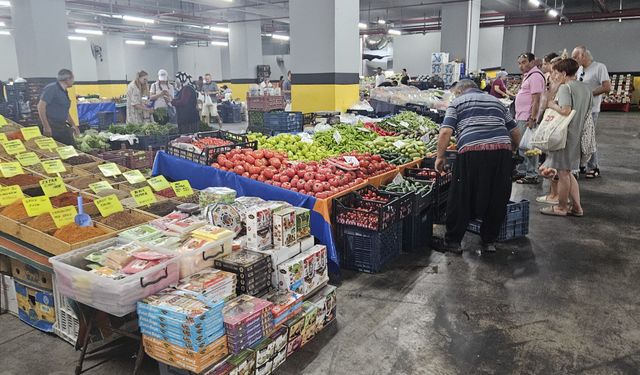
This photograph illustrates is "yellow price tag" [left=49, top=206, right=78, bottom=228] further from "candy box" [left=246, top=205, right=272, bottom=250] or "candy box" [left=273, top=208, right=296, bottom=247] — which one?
"candy box" [left=273, top=208, right=296, bottom=247]

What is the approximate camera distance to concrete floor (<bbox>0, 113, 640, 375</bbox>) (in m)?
2.74

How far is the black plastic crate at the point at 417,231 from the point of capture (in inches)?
176

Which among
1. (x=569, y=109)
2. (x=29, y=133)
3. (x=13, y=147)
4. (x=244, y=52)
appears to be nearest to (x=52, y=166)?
(x=13, y=147)

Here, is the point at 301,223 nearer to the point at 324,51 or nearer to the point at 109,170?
the point at 109,170

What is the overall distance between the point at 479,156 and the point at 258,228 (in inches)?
86.8

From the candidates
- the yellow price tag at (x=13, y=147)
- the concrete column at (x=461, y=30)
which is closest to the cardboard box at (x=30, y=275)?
the yellow price tag at (x=13, y=147)

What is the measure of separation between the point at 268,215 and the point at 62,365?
1.50 metres

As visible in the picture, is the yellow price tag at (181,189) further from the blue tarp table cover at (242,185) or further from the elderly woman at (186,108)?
the elderly woman at (186,108)

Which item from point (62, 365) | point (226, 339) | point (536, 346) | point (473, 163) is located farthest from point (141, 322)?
point (473, 163)

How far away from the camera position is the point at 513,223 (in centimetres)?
486

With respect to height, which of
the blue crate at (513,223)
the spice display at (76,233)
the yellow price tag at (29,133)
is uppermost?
the yellow price tag at (29,133)

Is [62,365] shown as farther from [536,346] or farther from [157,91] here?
[157,91]

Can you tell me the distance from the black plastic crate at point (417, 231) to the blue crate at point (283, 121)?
324 cm

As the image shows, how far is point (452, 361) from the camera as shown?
9.04ft
